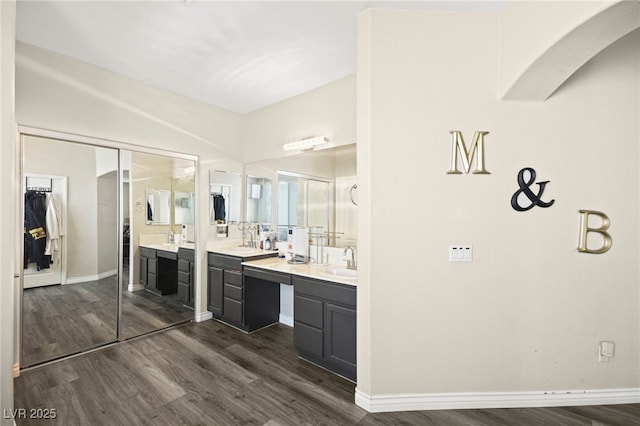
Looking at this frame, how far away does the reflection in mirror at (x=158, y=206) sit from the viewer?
322 centimetres

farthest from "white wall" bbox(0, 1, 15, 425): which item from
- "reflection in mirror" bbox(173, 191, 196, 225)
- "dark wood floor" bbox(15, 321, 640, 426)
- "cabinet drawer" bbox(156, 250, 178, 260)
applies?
"reflection in mirror" bbox(173, 191, 196, 225)

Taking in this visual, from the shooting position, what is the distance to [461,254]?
1.98 m

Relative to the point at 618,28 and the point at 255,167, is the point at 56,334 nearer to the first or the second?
the point at 255,167

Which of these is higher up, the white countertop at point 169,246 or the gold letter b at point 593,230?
the gold letter b at point 593,230

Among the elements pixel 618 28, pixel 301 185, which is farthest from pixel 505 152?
pixel 301 185

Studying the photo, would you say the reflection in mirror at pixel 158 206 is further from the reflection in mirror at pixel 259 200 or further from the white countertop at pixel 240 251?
the reflection in mirror at pixel 259 200

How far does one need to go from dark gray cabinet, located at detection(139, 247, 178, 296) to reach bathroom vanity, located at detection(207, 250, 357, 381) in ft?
1.42

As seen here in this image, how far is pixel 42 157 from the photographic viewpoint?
247cm

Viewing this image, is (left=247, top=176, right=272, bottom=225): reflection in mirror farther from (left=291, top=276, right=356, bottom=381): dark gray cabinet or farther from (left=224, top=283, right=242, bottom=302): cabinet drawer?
(left=291, top=276, right=356, bottom=381): dark gray cabinet

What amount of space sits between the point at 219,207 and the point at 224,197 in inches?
6.1

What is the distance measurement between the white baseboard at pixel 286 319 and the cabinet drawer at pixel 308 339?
33.4 inches

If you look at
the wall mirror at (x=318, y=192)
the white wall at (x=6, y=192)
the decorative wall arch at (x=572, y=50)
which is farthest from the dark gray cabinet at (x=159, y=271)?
the decorative wall arch at (x=572, y=50)

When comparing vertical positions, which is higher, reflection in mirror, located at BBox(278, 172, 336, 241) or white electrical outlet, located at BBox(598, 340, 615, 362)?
reflection in mirror, located at BBox(278, 172, 336, 241)

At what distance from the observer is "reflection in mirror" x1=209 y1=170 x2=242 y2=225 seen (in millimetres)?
3734
